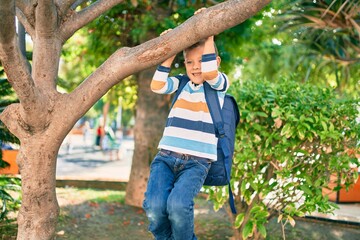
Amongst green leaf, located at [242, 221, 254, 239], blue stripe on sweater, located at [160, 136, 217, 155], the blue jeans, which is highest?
blue stripe on sweater, located at [160, 136, 217, 155]

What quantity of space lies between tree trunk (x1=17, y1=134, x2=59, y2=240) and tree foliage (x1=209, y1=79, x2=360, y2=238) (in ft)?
7.46

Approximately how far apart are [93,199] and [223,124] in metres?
5.71

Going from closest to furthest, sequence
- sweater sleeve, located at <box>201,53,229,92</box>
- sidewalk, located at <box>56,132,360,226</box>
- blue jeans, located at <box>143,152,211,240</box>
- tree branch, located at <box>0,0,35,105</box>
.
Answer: tree branch, located at <box>0,0,35,105</box> → blue jeans, located at <box>143,152,211,240</box> → sweater sleeve, located at <box>201,53,229,92</box> → sidewalk, located at <box>56,132,360,226</box>

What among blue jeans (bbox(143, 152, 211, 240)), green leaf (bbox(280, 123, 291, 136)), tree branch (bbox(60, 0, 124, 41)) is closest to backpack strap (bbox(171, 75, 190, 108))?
blue jeans (bbox(143, 152, 211, 240))

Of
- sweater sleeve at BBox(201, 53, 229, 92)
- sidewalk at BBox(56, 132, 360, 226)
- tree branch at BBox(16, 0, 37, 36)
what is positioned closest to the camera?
sweater sleeve at BBox(201, 53, 229, 92)

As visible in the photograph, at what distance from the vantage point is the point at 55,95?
3541mm

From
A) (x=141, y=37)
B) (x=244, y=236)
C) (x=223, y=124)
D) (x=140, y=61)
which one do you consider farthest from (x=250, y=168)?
(x=141, y=37)

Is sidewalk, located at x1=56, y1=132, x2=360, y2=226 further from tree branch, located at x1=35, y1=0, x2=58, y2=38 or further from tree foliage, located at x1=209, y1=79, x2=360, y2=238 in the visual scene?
tree branch, located at x1=35, y1=0, x2=58, y2=38

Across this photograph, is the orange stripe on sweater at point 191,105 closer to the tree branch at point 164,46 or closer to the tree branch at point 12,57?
the tree branch at point 164,46

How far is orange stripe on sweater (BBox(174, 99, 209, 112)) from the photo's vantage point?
11.0ft

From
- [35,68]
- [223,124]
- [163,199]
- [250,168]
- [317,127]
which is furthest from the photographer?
[250,168]

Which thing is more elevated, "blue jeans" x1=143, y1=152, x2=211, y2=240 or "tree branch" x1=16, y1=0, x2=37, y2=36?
"tree branch" x1=16, y1=0, x2=37, y2=36

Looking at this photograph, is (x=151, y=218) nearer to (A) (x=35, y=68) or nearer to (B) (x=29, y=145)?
(B) (x=29, y=145)

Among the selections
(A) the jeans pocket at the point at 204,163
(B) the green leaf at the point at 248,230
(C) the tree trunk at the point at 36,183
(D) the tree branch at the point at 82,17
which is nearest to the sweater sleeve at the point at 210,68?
(A) the jeans pocket at the point at 204,163
